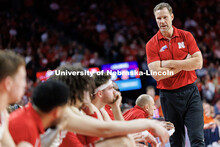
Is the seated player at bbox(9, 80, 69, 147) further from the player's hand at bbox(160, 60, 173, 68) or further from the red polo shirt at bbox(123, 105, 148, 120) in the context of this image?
the red polo shirt at bbox(123, 105, 148, 120)

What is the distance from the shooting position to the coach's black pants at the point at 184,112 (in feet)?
13.7

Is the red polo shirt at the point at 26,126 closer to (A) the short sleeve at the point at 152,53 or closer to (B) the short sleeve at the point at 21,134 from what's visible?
(B) the short sleeve at the point at 21,134

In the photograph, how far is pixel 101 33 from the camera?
15.5 metres

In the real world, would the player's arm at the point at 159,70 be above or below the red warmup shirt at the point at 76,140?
above

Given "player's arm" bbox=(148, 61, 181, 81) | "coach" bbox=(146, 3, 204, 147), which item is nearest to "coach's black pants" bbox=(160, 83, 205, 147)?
"coach" bbox=(146, 3, 204, 147)

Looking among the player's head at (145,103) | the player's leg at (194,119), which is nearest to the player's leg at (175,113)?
the player's leg at (194,119)

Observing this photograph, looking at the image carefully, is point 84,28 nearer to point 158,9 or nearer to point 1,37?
point 1,37

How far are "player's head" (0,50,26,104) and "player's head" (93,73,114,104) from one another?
4.80 feet

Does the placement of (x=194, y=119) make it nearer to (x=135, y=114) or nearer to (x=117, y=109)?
(x=135, y=114)

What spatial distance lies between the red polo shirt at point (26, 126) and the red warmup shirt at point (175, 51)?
2.41 meters

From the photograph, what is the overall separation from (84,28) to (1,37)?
3946 mm

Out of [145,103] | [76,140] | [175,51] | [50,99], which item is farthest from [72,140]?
[145,103]

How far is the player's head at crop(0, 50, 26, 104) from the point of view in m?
Result: 2.08

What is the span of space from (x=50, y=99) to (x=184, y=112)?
8.23ft
